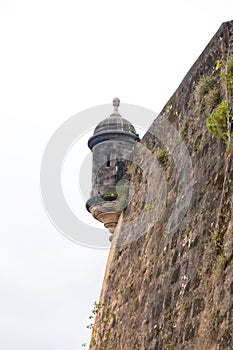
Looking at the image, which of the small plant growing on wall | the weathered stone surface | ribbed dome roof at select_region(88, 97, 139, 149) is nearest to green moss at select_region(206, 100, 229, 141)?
the small plant growing on wall

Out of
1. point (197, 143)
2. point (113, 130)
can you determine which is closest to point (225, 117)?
point (197, 143)

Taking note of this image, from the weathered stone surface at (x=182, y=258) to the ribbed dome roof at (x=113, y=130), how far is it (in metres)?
1.75

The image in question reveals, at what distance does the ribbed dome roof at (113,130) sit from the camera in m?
14.9

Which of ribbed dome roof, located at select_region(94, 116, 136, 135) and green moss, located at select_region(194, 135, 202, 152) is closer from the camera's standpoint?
green moss, located at select_region(194, 135, 202, 152)

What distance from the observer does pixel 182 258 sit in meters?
9.01

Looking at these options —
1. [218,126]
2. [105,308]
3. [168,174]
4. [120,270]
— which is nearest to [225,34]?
[218,126]

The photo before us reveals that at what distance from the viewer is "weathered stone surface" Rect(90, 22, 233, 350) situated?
25.1 ft

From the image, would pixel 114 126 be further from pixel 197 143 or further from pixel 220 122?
pixel 220 122

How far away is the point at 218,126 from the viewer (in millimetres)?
8461

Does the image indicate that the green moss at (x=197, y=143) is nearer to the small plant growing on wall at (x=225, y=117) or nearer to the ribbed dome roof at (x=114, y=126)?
the small plant growing on wall at (x=225, y=117)

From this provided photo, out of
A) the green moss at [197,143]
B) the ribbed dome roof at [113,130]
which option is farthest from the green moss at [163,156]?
the ribbed dome roof at [113,130]

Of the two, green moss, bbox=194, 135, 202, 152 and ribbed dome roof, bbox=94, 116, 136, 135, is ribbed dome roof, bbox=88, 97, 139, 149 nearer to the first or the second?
ribbed dome roof, bbox=94, 116, 136, 135

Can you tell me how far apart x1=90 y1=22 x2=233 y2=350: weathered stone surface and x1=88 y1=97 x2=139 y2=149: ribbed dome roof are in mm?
1754

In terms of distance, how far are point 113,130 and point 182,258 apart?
634 centimetres
